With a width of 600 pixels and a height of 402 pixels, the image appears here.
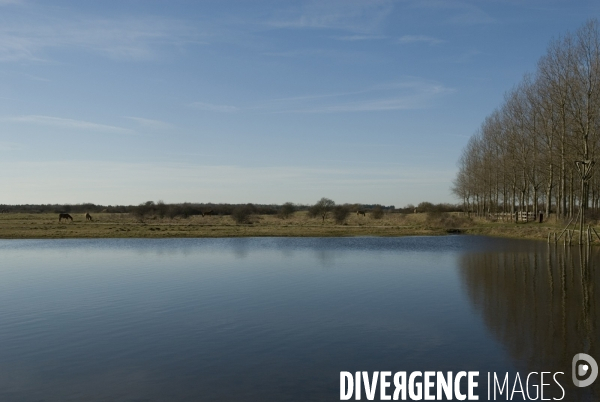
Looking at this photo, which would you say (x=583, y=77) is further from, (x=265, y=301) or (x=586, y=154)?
(x=265, y=301)

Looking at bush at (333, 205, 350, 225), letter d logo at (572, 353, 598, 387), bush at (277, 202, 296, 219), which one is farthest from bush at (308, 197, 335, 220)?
letter d logo at (572, 353, 598, 387)

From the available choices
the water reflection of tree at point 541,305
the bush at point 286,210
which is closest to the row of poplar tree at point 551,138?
the water reflection of tree at point 541,305

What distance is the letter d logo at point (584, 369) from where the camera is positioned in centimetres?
893

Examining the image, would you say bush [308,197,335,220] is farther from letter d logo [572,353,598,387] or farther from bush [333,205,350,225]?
letter d logo [572,353,598,387]

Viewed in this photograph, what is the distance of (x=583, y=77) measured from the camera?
39.1m

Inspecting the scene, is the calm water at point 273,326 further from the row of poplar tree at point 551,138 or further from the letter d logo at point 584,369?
the row of poplar tree at point 551,138

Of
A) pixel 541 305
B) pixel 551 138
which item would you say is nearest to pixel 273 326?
pixel 541 305

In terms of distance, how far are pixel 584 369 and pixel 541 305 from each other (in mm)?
6118

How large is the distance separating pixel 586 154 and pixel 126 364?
1435 inches

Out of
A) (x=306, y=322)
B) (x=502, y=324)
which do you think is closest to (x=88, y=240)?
(x=306, y=322)

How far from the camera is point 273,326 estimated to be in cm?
1323

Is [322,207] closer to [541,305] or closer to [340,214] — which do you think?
[340,214]

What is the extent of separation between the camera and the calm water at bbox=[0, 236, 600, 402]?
9281 mm

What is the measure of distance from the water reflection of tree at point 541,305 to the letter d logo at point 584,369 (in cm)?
12
